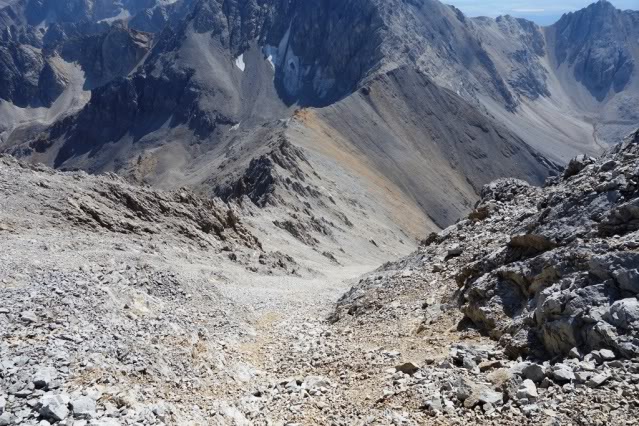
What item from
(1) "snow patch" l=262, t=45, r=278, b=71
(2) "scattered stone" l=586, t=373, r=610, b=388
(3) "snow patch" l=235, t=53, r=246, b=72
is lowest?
(2) "scattered stone" l=586, t=373, r=610, b=388

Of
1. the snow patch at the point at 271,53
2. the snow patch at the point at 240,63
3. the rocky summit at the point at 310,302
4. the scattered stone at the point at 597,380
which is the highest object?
the snow patch at the point at 271,53

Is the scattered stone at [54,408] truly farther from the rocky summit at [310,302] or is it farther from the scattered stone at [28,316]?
the scattered stone at [28,316]

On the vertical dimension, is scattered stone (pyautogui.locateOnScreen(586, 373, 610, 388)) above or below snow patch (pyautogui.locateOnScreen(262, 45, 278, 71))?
below

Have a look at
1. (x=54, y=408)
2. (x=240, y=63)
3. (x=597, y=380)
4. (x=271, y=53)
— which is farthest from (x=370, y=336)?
(x=271, y=53)

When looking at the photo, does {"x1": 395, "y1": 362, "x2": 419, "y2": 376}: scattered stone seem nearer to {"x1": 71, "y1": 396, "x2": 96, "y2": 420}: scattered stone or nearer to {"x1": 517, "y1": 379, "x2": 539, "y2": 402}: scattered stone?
{"x1": 517, "y1": 379, "x2": 539, "y2": 402}: scattered stone

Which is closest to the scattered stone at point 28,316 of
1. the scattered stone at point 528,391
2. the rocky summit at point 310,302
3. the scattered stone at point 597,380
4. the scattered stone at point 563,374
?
the rocky summit at point 310,302

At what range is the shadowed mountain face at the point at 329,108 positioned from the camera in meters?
95.6

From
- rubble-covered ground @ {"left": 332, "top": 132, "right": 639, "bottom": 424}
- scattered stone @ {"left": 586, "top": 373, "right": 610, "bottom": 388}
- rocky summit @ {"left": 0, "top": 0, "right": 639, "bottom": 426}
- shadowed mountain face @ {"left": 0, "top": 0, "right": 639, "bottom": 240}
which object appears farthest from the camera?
shadowed mountain face @ {"left": 0, "top": 0, "right": 639, "bottom": 240}

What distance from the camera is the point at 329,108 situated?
100062 mm

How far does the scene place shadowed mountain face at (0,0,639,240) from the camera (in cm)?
9562

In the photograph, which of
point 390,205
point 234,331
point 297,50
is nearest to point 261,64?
point 297,50

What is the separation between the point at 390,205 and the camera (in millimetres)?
79688

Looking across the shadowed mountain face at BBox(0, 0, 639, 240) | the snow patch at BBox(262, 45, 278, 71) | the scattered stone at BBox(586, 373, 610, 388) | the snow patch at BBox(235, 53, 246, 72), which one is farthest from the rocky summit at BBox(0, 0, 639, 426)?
the snow patch at BBox(262, 45, 278, 71)

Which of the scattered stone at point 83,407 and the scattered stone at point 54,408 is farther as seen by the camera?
the scattered stone at point 83,407
